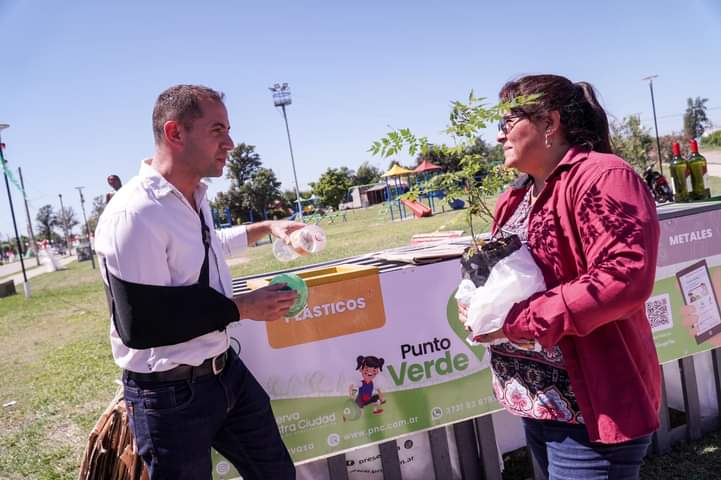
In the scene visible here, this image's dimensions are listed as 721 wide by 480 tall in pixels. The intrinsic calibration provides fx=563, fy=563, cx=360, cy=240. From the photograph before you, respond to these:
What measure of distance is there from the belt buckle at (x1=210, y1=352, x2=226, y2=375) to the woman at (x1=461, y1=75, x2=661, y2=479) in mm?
999

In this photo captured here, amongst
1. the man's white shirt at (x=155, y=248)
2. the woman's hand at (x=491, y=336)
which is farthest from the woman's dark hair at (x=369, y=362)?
the woman's hand at (x=491, y=336)

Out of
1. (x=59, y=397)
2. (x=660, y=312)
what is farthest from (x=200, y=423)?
(x=59, y=397)

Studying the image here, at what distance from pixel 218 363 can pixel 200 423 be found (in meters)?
0.22

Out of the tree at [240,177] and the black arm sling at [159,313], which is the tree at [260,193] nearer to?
the tree at [240,177]

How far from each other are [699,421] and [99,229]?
3.51m

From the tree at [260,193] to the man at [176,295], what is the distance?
190 ft

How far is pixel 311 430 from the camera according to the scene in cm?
265

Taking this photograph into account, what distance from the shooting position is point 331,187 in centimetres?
6219

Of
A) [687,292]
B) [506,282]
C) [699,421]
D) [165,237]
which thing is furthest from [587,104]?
[699,421]

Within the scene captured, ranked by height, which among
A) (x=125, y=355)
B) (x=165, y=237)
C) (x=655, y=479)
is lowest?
(x=655, y=479)

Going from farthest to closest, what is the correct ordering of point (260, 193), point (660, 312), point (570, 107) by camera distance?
point (260, 193), point (660, 312), point (570, 107)

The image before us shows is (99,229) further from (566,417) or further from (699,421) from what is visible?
(699,421)

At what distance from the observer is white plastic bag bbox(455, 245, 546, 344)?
1.57 metres

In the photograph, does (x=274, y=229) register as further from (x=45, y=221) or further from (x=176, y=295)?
(x=45, y=221)
